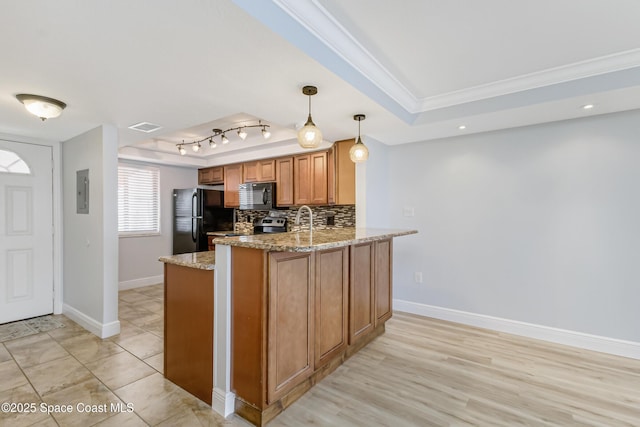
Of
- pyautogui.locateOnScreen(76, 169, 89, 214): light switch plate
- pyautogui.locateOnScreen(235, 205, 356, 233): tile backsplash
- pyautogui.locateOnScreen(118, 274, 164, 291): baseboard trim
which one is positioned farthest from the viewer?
pyautogui.locateOnScreen(118, 274, 164, 291): baseboard trim

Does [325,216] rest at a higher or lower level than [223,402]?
higher

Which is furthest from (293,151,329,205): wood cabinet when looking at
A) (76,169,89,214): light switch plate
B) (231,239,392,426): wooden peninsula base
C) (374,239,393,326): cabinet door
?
(76,169,89,214): light switch plate

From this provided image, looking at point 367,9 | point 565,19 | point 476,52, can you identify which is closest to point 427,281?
point 476,52

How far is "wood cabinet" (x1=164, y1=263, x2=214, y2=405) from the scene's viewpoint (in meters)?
2.06

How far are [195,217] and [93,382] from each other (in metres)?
3.22

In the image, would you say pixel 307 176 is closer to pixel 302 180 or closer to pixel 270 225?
pixel 302 180

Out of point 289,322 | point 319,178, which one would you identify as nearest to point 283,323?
point 289,322

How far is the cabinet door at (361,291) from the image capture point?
257 centimetres

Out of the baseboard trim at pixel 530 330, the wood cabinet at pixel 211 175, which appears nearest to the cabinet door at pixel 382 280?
the baseboard trim at pixel 530 330

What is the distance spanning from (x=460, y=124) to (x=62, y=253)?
5147 millimetres

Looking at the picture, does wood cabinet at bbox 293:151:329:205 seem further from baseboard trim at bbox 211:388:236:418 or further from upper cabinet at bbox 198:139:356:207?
baseboard trim at bbox 211:388:236:418

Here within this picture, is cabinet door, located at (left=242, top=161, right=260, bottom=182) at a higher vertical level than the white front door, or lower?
higher

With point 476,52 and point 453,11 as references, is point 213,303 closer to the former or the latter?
point 453,11

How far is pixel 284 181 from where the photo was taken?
4.61 m
